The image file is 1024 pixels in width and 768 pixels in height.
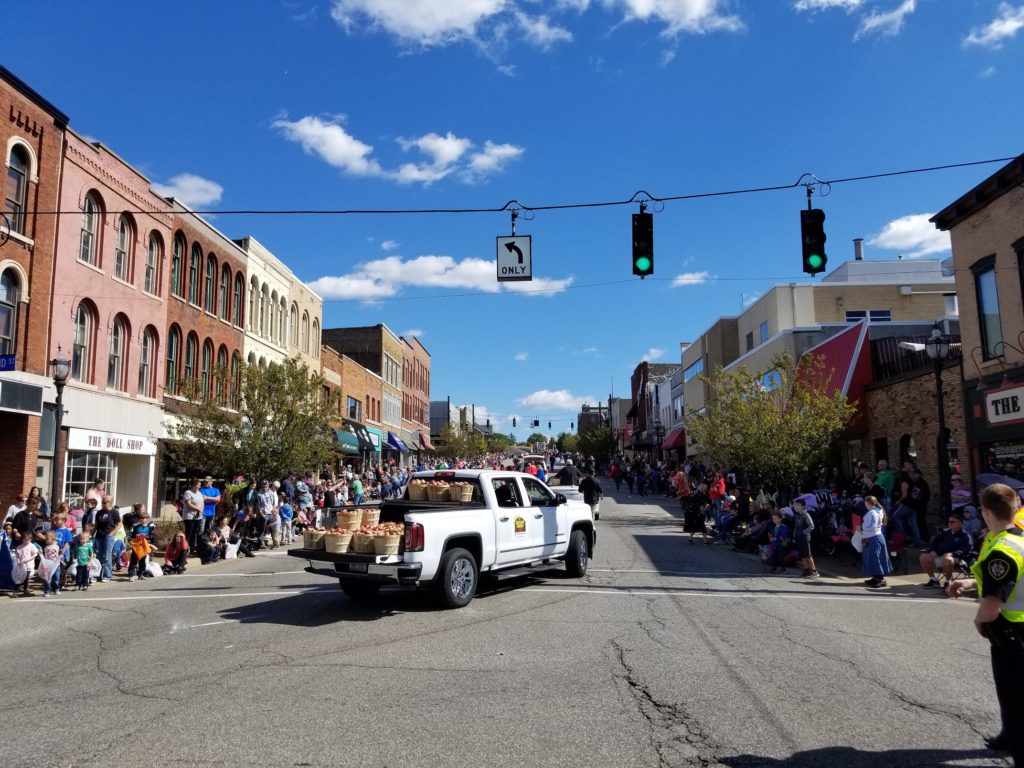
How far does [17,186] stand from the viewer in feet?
65.7

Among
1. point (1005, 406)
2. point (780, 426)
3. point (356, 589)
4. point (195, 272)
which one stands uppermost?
point (195, 272)

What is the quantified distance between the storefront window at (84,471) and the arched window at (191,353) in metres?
5.26

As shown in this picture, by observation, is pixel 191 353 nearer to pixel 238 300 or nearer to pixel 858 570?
pixel 238 300

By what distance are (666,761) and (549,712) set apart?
1123mm

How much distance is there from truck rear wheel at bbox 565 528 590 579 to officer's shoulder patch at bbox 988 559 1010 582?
839cm

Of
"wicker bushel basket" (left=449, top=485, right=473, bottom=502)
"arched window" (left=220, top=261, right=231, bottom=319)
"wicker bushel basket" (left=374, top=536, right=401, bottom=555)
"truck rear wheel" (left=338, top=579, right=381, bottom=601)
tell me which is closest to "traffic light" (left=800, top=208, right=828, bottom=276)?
"wicker bushel basket" (left=449, top=485, right=473, bottom=502)

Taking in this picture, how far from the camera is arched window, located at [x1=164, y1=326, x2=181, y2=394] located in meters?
27.2

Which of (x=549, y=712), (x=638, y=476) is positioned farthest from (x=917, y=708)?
(x=638, y=476)

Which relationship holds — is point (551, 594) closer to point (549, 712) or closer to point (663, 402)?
point (549, 712)

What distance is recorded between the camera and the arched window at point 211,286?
30.1 metres

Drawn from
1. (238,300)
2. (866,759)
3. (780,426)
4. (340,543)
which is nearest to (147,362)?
(238,300)

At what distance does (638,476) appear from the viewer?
40719 mm

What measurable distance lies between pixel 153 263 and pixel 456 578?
2140 cm

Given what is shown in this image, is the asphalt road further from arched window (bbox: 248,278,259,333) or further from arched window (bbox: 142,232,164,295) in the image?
arched window (bbox: 248,278,259,333)
